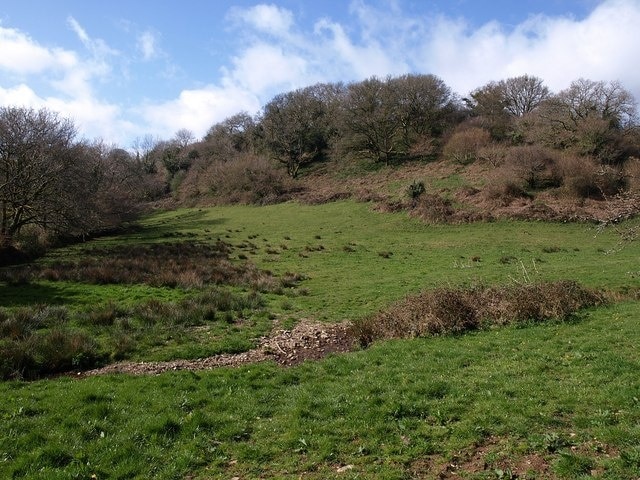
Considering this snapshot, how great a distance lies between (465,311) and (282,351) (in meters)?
6.06

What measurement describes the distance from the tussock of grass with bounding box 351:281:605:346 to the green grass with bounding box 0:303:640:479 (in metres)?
2.36

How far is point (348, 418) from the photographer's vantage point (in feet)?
28.0

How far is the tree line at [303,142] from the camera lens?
37250mm

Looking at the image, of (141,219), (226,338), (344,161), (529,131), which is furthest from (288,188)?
(226,338)

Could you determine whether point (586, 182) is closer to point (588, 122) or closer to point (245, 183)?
point (588, 122)

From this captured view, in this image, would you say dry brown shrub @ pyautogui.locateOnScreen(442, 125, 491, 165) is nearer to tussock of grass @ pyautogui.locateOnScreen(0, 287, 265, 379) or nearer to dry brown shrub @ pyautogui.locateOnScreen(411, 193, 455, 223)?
dry brown shrub @ pyautogui.locateOnScreen(411, 193, 455, 223)

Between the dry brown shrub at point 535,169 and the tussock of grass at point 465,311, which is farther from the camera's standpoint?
the dry brown shrub at point 535,169

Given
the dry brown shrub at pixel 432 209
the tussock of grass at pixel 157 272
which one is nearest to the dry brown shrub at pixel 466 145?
the dry brown shrub at pixel 432 209

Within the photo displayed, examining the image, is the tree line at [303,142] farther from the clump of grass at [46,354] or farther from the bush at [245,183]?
the clump of grass at [46,354]

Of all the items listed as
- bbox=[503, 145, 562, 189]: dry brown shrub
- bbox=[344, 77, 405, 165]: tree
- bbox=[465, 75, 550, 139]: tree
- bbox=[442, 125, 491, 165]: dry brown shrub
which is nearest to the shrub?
bbox=[503, 145, 562, 189]: dry brown shrub

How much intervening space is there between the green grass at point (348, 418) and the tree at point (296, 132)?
71268mm

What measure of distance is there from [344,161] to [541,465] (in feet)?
241

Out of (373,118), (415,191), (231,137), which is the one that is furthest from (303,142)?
(415,191)

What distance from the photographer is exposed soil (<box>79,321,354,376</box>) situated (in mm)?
12500
